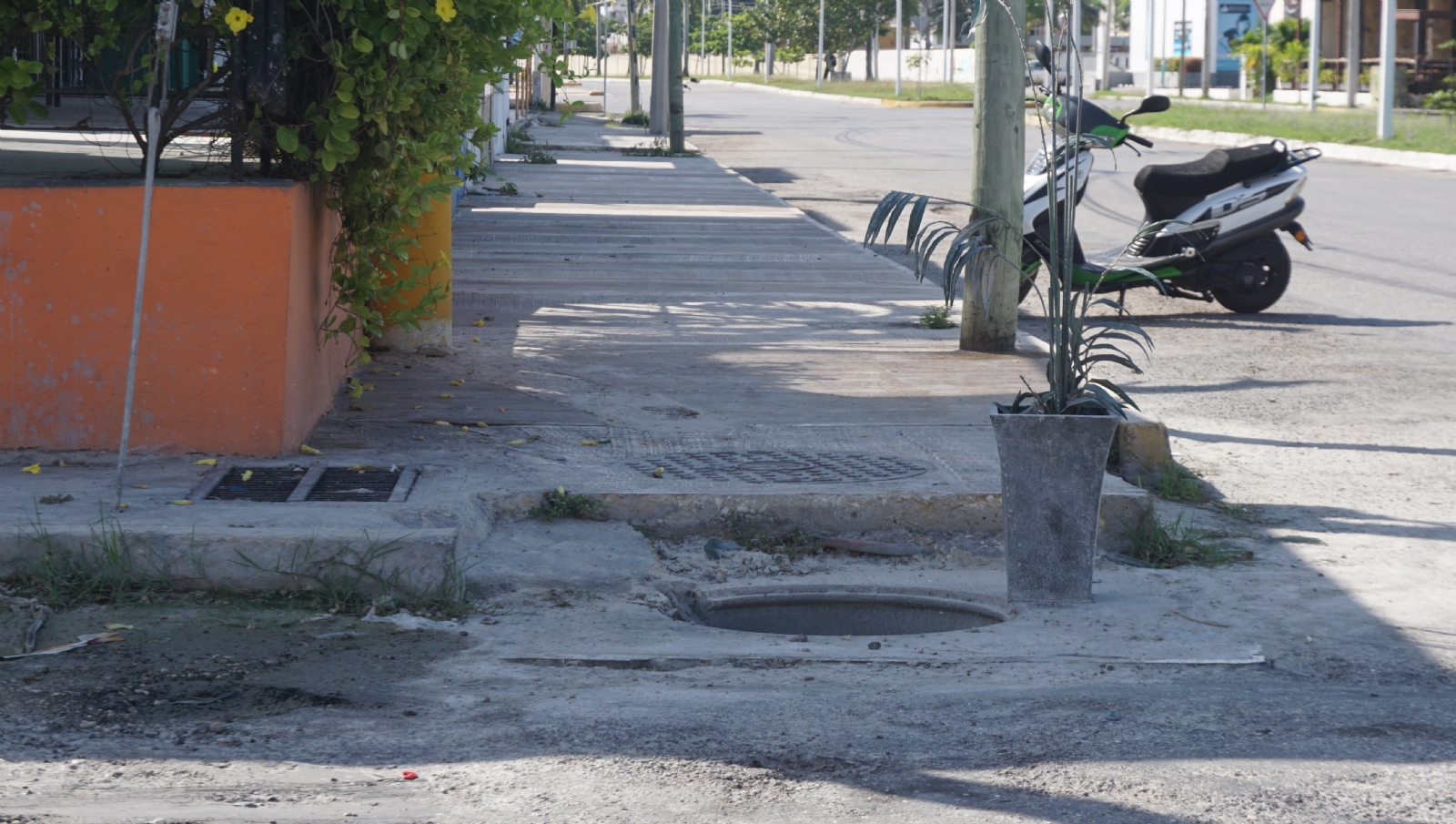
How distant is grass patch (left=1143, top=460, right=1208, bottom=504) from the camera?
5.96 m

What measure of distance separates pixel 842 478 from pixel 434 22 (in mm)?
2231

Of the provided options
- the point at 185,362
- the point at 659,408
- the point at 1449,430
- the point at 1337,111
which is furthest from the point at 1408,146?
the point at 185,362

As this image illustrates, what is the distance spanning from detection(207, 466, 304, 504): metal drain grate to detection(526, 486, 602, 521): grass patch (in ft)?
2.77

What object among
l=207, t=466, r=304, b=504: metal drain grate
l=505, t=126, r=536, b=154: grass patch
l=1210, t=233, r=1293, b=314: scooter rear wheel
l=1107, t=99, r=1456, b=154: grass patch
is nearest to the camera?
l=207, t=466, r=304, b=504: metal drain grate

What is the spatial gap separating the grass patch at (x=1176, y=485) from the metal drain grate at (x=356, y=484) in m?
2.99

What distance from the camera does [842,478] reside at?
5.55 meters

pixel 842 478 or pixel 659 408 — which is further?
pixel 659 408

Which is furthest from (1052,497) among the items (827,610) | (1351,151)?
(1351,151)

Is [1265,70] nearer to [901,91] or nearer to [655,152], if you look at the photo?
[901,91]

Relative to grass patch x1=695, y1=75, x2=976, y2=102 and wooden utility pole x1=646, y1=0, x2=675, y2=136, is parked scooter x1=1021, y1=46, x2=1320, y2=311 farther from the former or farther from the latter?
grass patch x1=695, y1=75, x2=976, y2=102

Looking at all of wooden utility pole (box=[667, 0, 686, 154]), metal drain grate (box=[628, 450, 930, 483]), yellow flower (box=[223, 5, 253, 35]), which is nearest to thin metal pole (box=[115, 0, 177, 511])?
yellow flower (box=[223, 5, 253, 35])

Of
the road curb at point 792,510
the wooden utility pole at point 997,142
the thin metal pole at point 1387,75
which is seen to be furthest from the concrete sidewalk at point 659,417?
the thin metal pole at point 1387,75

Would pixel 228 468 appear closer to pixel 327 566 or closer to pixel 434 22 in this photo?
pixel 327 566

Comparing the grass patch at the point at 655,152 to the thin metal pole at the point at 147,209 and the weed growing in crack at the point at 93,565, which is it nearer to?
the thin metal pole at the point at 147,209
